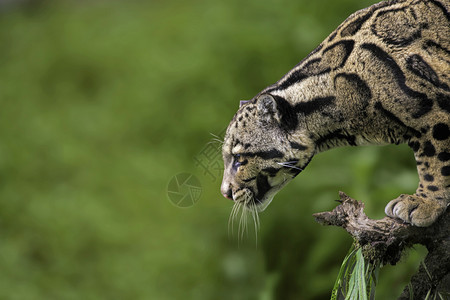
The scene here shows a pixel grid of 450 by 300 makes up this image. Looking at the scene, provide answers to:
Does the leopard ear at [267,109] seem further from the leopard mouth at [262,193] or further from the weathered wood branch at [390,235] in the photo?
the weathered wood branch at [390,235]

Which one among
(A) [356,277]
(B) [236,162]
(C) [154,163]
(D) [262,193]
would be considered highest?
(C) [154,163]

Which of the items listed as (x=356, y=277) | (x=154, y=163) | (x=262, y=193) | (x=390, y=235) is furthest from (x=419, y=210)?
(x=154, y=163)

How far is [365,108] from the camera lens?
147 centimetres

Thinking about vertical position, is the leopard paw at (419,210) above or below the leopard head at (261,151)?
below

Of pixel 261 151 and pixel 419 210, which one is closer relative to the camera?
pixel 419 210

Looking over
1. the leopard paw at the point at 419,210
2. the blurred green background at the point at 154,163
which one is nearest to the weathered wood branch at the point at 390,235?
the leopard paw at the point at 419,210

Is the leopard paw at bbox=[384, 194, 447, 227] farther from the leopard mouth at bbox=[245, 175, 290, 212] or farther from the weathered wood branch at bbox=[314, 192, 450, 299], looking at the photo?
the leopard mouth at bbox=[245, 175, 290, 212]

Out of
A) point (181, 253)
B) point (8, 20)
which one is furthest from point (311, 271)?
point (8, 20)

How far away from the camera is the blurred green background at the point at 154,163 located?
2.83m

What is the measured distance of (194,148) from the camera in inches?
132

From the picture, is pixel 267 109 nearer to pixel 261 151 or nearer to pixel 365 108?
pixel 261 151

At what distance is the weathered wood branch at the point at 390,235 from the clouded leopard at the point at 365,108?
0.04 metres

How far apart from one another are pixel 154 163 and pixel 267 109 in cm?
186

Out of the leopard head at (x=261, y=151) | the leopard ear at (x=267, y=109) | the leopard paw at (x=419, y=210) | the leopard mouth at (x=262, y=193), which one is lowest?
the leopard paw at (x=419, y=210)
